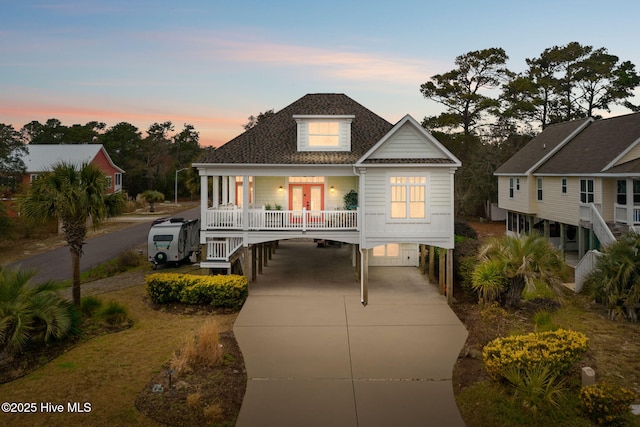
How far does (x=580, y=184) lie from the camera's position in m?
25.2

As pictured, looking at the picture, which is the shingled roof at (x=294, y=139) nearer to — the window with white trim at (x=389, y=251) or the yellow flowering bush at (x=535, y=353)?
the window with white trim at (x=389, y=251)

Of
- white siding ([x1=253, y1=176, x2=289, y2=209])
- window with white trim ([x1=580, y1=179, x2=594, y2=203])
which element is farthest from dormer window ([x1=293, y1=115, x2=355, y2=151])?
window with white trim ([x1=580, y1=179, x2=594, y2=203])

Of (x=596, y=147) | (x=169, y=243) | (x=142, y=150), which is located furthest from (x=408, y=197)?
(x=142, y=150)

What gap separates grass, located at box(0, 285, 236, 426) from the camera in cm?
830

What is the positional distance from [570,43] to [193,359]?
5737 cm

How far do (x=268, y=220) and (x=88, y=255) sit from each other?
1547 centimetres

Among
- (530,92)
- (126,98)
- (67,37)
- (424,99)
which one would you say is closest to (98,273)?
(67,37)

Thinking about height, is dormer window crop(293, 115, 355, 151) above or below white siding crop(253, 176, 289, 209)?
above

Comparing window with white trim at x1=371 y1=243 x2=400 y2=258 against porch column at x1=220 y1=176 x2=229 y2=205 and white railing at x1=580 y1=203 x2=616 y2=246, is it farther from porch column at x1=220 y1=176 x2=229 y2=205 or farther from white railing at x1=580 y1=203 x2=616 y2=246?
white railing at x1=580 y1=203 x2=616 y2=246

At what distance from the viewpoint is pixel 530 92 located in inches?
1972

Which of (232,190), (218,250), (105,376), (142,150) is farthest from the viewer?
(142,150)

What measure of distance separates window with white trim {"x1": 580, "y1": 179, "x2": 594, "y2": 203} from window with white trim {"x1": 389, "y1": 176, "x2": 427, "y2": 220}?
1248 cm

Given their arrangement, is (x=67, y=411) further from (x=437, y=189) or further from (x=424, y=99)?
(x=424, y=99)

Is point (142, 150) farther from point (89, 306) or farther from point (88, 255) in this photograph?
point (89, 306)
